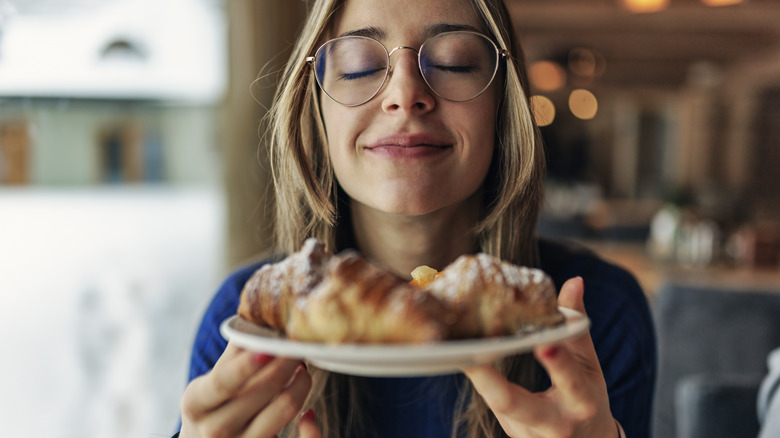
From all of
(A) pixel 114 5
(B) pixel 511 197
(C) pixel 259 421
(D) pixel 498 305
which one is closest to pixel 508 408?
(D) pixel 498 305

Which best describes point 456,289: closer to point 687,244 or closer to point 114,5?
point 114,5

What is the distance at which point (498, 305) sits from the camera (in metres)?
0.58

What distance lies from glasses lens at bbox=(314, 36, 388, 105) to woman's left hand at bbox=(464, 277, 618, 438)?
41 centimetres

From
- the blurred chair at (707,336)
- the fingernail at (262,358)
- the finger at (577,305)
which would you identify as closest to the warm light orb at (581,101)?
the blurred chair at (707,336)

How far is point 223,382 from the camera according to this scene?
2.15ft

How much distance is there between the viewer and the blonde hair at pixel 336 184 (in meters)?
1.03

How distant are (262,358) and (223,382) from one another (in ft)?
0.18

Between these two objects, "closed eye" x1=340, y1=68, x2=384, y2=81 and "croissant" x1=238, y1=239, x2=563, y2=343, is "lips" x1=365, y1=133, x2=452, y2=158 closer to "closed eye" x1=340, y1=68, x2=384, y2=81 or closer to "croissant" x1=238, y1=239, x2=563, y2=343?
"closed eye" x1=340, y1=68, x2=384, y2=81

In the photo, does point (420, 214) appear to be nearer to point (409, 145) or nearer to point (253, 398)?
point (409, 145)

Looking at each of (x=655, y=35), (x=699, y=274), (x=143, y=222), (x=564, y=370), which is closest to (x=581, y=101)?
(x=655, y=35)

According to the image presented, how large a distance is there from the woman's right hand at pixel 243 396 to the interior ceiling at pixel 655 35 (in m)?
4.32

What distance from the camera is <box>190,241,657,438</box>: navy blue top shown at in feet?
3.85

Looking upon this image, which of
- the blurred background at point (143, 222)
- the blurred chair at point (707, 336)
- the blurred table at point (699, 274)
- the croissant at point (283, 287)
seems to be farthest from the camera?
the blurred table at point (699, 274)

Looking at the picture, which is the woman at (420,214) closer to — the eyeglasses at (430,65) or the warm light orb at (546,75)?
the eyeglasses at (430,65)
